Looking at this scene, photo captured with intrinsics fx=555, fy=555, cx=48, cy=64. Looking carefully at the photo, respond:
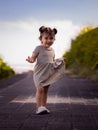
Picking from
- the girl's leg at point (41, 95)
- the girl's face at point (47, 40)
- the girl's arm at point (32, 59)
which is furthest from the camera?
the girl's leg at point (41, 95)

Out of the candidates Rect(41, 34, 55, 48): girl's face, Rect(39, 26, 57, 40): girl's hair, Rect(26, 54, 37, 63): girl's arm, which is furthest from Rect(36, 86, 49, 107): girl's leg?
Rect(39, 26, 57, 40): girl's hair

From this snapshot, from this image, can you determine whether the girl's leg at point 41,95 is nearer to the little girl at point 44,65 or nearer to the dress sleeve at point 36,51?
the little girl at point 44,65

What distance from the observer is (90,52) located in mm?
44188

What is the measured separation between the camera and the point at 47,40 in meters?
11.8

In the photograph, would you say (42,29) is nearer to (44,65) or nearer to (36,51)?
(36,51)

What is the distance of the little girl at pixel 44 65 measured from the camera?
11.9 m

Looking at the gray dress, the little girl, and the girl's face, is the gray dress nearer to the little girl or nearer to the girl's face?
the little girl

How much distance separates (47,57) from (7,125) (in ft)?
8.50

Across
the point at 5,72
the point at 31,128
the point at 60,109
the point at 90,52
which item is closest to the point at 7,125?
the point at 31,128

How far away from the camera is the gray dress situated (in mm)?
11922

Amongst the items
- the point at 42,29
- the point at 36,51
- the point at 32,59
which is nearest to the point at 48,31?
the point at 42,29

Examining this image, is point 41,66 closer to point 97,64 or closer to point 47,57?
point 47,57

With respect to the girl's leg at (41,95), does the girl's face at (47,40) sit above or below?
above

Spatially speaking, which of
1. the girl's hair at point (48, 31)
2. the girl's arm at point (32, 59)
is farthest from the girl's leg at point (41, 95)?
the girl's hair at point (48, 31)
